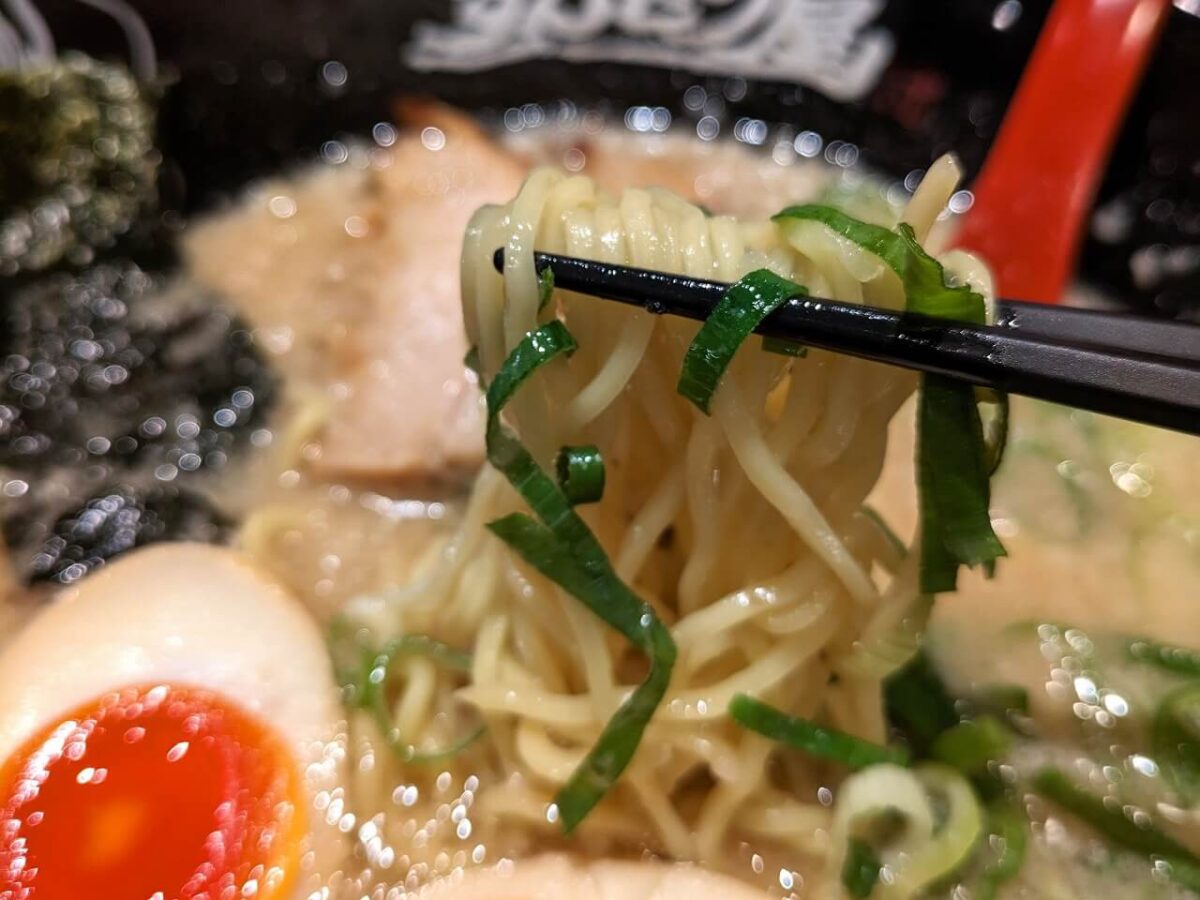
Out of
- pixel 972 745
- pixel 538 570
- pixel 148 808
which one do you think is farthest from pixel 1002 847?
pixel 148 808

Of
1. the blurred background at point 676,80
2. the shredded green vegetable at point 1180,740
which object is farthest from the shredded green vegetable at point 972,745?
the blurred background at point 676,80

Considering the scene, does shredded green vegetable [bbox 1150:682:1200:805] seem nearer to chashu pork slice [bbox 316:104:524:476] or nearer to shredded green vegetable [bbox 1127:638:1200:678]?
shredded green vegetable [bbox 1127:638:1200:678]

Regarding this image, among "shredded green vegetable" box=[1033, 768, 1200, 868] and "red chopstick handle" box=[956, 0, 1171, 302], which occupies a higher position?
"red chopstick handle" box=[956, 0, 1171, 302]

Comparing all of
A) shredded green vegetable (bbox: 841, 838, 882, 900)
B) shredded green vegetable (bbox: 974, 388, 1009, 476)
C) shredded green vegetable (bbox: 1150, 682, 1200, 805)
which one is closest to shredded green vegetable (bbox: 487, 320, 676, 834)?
shredded green vegetable (bbox: 841, 838, 882, 900)

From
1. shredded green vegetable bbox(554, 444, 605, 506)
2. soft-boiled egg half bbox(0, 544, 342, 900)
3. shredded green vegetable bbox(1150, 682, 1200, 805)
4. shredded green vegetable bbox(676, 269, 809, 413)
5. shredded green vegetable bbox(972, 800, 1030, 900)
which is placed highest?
shredded green vegetable bbox(676, 269, 809, 413)

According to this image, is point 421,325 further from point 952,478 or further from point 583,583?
point 952,478

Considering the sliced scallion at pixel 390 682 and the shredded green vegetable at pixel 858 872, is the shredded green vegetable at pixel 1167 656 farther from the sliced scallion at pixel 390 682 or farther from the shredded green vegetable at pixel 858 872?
the sliced scallion at pixel 390 682
